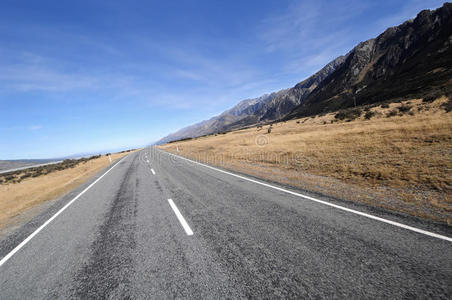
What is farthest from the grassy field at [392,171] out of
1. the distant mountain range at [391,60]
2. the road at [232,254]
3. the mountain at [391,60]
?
the distant mountain range at [391,60]

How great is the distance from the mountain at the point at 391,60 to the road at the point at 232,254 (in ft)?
271

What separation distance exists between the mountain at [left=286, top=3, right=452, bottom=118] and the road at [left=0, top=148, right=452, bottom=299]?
271 ft

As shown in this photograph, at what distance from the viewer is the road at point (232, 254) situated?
241cm

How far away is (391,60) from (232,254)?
524 feet

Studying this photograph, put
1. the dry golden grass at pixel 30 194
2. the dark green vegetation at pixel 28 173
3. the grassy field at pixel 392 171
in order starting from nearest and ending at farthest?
the grassy field at pixel 392 171 < the dry golden grass at pixel 30 194 < the dark green vegetation at pixel 28 173

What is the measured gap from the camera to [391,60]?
4392 inches

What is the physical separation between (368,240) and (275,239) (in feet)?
5.46

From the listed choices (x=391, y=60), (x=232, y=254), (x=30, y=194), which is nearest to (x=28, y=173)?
(x=30, y=194)

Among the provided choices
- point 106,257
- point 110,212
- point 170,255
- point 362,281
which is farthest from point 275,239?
point 110,212

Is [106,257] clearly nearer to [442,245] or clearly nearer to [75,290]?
[75,290]

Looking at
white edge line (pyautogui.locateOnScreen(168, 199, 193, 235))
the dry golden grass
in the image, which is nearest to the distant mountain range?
white edge line (pyautogui.locateOnScreen(168, 199, 193, 235))

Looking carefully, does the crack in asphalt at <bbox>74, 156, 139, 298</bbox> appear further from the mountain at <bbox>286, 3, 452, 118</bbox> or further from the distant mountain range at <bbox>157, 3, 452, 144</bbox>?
the distant mountain range at <bbox>157, 3, 452, 144</bbox>

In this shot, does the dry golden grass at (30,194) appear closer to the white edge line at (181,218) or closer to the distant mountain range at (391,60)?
the white edge line at (181,218)

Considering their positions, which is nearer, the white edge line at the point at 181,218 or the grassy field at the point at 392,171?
the white edge line at the point at 181,218
